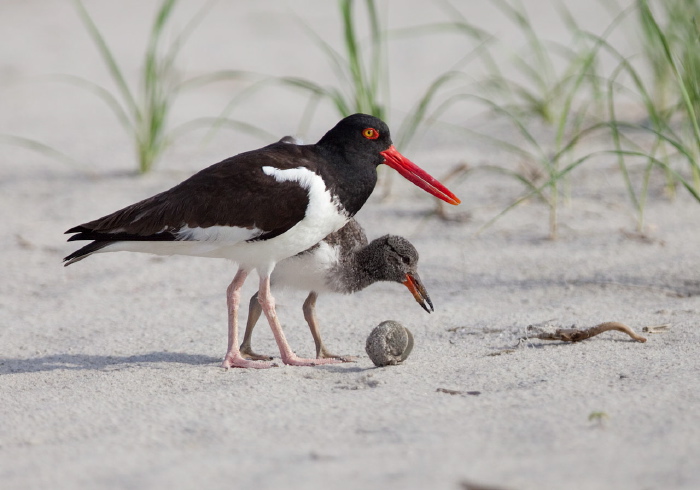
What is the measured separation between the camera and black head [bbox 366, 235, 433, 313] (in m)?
4.76

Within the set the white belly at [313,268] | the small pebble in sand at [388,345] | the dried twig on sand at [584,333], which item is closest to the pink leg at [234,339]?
the white belly at [313,268]

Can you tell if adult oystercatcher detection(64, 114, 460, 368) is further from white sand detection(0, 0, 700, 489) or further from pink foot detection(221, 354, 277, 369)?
white sand detection(0, 0, 700, 489)

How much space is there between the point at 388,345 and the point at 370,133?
3.57 ft

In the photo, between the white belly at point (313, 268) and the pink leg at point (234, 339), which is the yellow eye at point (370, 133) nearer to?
the white belly at point (313, 268)

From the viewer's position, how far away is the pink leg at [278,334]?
4477 millimetres

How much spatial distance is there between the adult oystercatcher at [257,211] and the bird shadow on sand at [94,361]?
26 cm

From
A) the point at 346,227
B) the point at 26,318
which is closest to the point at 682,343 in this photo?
the point at 346,227

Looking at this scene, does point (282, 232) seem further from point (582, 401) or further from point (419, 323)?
point (582, 401)

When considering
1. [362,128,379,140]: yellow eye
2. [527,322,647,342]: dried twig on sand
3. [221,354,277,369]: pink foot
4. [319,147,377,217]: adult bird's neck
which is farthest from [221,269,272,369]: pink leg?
[527,322,647,342]: dried twig on sand

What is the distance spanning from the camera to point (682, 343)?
4305 mm

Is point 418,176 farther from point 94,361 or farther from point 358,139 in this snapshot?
point 94,361

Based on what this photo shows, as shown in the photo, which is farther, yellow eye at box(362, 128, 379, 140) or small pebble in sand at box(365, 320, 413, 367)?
yellow eye at box(362, 128, 379, 140)

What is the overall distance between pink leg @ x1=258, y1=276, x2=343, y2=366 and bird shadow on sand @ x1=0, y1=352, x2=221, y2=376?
31cm

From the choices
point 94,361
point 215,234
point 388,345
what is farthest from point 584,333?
point 94,361
